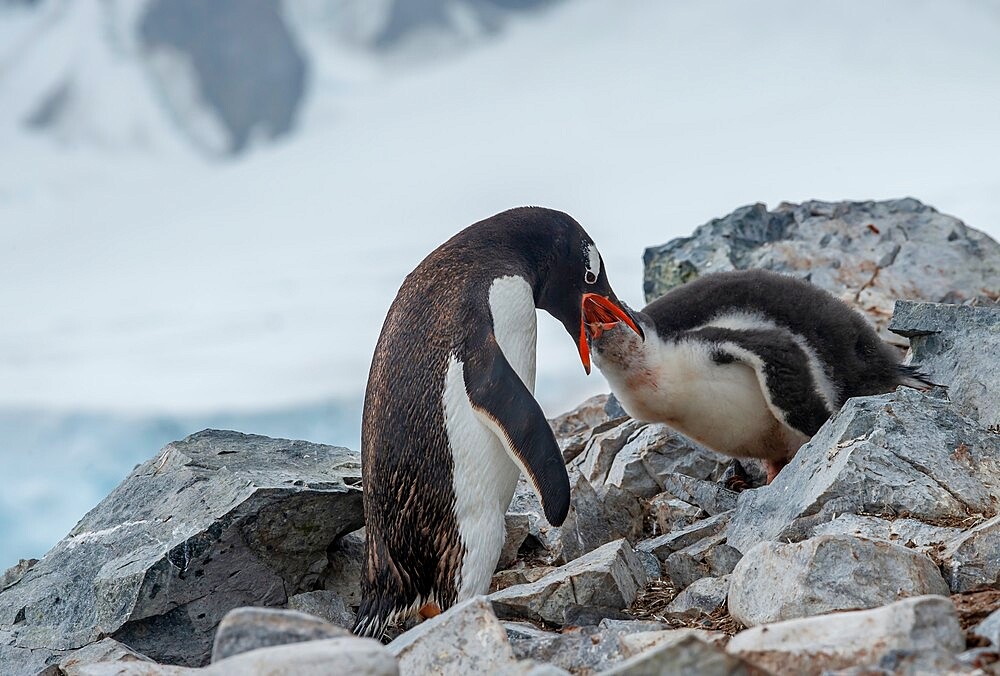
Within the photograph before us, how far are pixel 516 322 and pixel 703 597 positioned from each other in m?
1.15

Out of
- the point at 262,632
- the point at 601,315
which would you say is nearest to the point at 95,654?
the point at 262,632

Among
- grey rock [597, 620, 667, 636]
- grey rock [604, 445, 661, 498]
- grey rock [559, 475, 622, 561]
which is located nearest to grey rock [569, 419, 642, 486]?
grey rock [604, 445, 661, 498]

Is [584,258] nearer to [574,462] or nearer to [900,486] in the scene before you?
[900,486]

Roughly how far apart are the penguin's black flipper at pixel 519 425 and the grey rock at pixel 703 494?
4.36 feet

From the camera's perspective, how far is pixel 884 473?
11.7ft

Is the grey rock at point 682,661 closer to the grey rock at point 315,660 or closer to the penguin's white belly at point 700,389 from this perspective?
the grey rock at point 315,660

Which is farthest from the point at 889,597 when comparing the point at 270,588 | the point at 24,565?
the point at 24,565

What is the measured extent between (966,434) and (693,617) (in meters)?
1.28

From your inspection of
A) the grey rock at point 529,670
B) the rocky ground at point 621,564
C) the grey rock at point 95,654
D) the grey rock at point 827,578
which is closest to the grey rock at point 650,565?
the rocky ground at point 621,564

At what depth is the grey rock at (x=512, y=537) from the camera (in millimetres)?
4195

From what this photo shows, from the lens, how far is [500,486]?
365cm

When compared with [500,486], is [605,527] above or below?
below

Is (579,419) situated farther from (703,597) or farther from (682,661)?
(682,661)

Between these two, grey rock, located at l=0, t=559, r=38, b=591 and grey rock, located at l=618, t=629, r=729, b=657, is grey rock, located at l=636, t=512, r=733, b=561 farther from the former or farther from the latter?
grey rock, located at l=0, t=559, r=38, b=591
